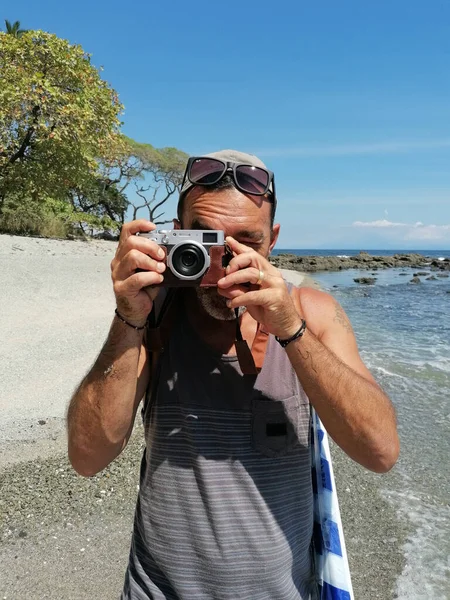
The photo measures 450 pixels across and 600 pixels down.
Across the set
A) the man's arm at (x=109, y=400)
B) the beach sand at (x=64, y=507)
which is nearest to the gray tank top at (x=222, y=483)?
the man's arm at (x=109, y=400)

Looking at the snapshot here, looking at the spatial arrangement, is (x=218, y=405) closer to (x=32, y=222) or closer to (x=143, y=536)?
(x=143, y=536)

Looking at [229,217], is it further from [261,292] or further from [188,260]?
[261,292]

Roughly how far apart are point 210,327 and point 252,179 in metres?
0.56

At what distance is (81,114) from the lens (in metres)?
17.8

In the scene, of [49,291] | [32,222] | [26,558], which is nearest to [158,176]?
[32,222]

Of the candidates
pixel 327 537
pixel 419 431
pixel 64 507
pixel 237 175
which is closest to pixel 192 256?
pixel 237 175

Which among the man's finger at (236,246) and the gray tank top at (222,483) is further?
the man's finger at (236,246)

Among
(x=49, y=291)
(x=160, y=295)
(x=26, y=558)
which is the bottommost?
(x=26, y=558)

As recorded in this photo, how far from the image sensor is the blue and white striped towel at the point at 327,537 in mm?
1742

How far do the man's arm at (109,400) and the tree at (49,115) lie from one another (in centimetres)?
1798

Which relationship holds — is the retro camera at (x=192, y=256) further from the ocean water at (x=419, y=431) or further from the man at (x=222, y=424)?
the ocean water at (x=419, y=431)

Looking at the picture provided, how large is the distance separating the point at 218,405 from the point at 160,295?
1.48 ft

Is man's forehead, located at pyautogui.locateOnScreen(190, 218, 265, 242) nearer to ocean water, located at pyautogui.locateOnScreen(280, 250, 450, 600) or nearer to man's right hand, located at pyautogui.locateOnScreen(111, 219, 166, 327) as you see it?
man's right hand, located at pyautogui.locateOnScreen(111, 219, 166, 327)

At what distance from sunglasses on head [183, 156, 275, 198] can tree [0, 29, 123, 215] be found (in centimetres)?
1766
